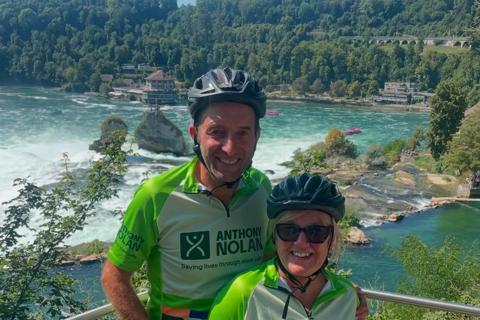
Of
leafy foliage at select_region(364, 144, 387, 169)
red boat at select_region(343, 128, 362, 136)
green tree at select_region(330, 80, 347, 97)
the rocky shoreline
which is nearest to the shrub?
leafy foliage at select_region(364, 144, 387, 169)

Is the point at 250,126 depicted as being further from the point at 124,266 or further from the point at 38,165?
the point at 38,165

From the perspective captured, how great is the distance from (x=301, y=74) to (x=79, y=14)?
4967 centimetres

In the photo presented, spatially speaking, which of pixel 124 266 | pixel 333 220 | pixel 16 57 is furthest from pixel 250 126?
pixel 16 57

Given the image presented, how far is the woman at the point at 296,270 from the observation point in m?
1.81

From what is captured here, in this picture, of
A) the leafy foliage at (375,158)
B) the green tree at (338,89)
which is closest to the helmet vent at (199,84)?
the leafy foliage at (375,158)

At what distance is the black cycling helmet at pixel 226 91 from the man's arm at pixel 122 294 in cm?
61

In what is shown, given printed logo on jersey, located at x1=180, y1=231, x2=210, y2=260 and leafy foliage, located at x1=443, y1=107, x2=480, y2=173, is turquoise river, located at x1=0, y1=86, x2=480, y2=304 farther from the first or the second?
printed logo on jersey, located at x1=180, y1=231, x2=210, y2=260

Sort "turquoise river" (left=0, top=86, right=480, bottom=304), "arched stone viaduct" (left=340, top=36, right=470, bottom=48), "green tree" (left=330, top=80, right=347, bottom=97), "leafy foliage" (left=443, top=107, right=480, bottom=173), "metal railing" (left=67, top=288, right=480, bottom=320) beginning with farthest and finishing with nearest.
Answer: "arched stone viaduct" (left=340, top=36, right=470, bottom=48)
"green tree" (left=330, top=80, right=347, bottom=97)
"leafy foliage" (left=443, top=107, right=480, bottom=173)
"turquoise river" (left=0, top=86, right=480, bottom=304)
"metal railing" (left=67, top=288, right=480, bottom=320)

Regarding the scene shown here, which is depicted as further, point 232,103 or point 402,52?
point 402,52

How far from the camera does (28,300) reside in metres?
5.24

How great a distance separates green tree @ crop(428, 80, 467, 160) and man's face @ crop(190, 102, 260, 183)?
33.3 meters

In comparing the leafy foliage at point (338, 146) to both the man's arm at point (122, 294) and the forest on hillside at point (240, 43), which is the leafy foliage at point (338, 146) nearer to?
the man's arm at point (122, 294)

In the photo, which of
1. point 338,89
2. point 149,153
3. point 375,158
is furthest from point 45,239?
point 338,89

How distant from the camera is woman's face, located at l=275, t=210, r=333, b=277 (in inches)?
72.6
